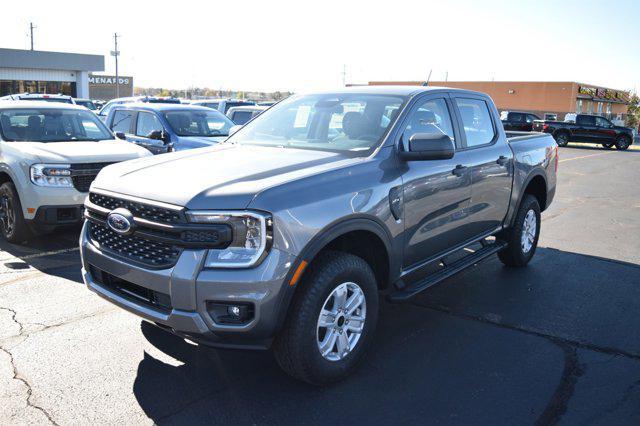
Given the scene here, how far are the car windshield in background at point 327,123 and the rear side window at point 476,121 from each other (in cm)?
96

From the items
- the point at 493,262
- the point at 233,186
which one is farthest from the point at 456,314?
the point at 233,186

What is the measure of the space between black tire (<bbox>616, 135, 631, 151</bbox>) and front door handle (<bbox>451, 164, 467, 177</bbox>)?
2892 cm

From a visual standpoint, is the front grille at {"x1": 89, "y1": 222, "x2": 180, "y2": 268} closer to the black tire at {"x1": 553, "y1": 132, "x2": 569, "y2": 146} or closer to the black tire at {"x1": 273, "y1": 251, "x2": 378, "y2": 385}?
the black tire at {"x1": 273, "y1": 251, "x2": 378, "y2": 385}

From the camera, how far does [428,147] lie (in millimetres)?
3955

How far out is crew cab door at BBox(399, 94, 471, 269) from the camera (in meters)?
4.17

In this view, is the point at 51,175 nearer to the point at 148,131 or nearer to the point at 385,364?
the point at 148,131

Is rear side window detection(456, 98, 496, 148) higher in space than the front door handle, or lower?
higher

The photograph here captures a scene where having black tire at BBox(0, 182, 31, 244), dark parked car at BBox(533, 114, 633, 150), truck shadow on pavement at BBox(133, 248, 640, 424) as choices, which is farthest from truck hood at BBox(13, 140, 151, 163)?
dark parked car at BBox(533, 114, 633, 150)

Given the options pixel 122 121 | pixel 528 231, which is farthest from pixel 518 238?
pixel 122 121

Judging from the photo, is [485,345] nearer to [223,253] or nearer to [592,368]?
[592,368]

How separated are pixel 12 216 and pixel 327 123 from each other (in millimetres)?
4367

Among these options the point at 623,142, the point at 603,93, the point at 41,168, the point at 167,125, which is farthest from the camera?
the point at 603,93

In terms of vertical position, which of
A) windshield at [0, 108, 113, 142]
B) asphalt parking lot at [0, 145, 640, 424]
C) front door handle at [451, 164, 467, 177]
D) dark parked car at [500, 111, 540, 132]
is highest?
dark parked car at [500, 111, 540, 132]

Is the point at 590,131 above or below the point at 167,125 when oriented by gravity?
above
